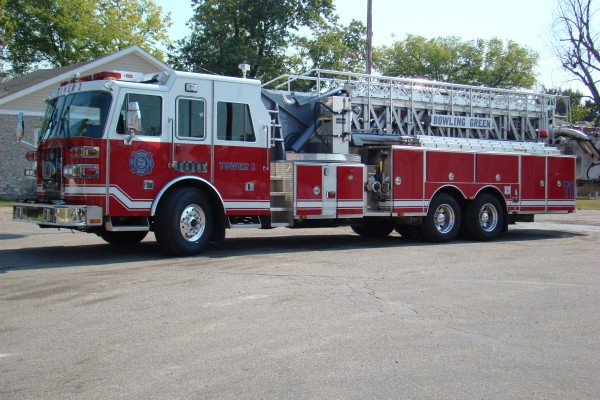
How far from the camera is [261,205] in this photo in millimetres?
11477

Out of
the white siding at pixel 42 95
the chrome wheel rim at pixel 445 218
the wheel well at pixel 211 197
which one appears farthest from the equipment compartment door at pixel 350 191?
the white siding at pixel 42 95

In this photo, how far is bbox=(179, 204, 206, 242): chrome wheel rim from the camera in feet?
34.3

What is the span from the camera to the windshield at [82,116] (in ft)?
32.4

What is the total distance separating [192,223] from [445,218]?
6.38 meters

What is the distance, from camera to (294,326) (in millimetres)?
6297

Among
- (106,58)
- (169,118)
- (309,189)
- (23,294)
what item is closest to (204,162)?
(169,118)

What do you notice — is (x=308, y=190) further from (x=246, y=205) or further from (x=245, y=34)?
(x=245, y=34)

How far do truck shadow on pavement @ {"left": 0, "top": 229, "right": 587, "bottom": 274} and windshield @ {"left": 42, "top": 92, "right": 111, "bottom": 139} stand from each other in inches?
79.3

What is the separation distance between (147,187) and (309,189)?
3164 mm

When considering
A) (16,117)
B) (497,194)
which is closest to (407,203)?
(497,194)

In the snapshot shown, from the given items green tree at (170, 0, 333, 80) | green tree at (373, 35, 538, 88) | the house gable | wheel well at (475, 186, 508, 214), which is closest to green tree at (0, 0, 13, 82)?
the house gable

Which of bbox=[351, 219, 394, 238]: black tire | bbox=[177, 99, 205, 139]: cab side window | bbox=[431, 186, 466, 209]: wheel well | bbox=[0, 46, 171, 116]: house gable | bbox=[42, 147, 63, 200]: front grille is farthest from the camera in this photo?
bbox=[0, 46, 171, 116]: house gable

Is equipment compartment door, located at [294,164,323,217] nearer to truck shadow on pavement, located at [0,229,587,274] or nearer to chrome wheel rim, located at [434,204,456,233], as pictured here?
truck shadow on pavement, located at [0,229,587,274]

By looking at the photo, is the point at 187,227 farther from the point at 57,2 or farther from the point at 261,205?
the point at 57,2
